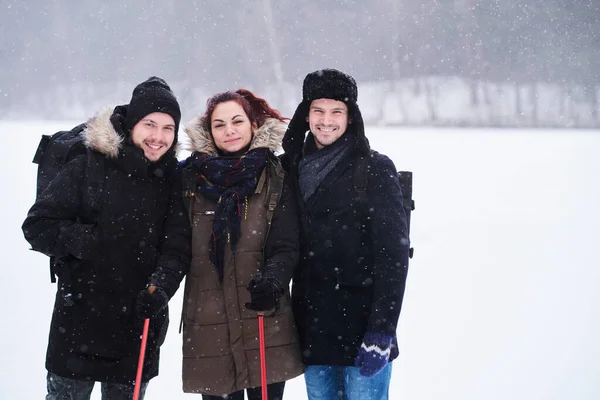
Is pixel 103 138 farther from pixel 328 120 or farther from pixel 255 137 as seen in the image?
pixel 328 120

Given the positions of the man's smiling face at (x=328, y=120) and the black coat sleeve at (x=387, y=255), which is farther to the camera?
the man's smiling face at (x=328, y=120)

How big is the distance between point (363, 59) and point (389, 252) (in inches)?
579

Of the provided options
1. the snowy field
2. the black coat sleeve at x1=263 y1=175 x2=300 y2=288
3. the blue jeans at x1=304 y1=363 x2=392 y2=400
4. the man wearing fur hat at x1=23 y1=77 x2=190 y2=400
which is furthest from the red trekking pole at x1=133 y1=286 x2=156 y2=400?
the snowy field

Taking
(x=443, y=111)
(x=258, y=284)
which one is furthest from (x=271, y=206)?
(x=443, y=111)

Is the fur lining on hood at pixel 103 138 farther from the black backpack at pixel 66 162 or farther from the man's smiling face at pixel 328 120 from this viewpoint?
the man's smiling face at pixel 328 120

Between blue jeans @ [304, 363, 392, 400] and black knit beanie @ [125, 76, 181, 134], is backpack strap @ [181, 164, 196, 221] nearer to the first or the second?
black knit beanie @ [125, 76, 181, 134]

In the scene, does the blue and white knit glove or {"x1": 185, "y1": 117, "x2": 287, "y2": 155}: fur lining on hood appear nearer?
the blue and white knit glove

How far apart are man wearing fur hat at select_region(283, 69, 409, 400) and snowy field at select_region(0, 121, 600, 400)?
1147mm

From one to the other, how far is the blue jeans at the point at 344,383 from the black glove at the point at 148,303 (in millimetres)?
512

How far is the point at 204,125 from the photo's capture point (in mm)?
1831

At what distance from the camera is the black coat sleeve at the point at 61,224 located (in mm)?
1570

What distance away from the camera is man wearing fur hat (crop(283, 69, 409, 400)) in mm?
1582

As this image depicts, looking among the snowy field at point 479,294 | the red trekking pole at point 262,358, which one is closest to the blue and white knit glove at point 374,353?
the red trekking pole at point 262,358

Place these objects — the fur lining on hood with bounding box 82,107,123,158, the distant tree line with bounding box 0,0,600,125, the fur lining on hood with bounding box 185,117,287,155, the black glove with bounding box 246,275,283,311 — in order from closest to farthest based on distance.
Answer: the black glove with bounding box 246,275,283,311 → the fur lining on hood with bounding box 82,107,123,158 → the fur lining on hood with bounding box 185,117,287,155 → the distant tree line with bounding box 0,0,600,125
